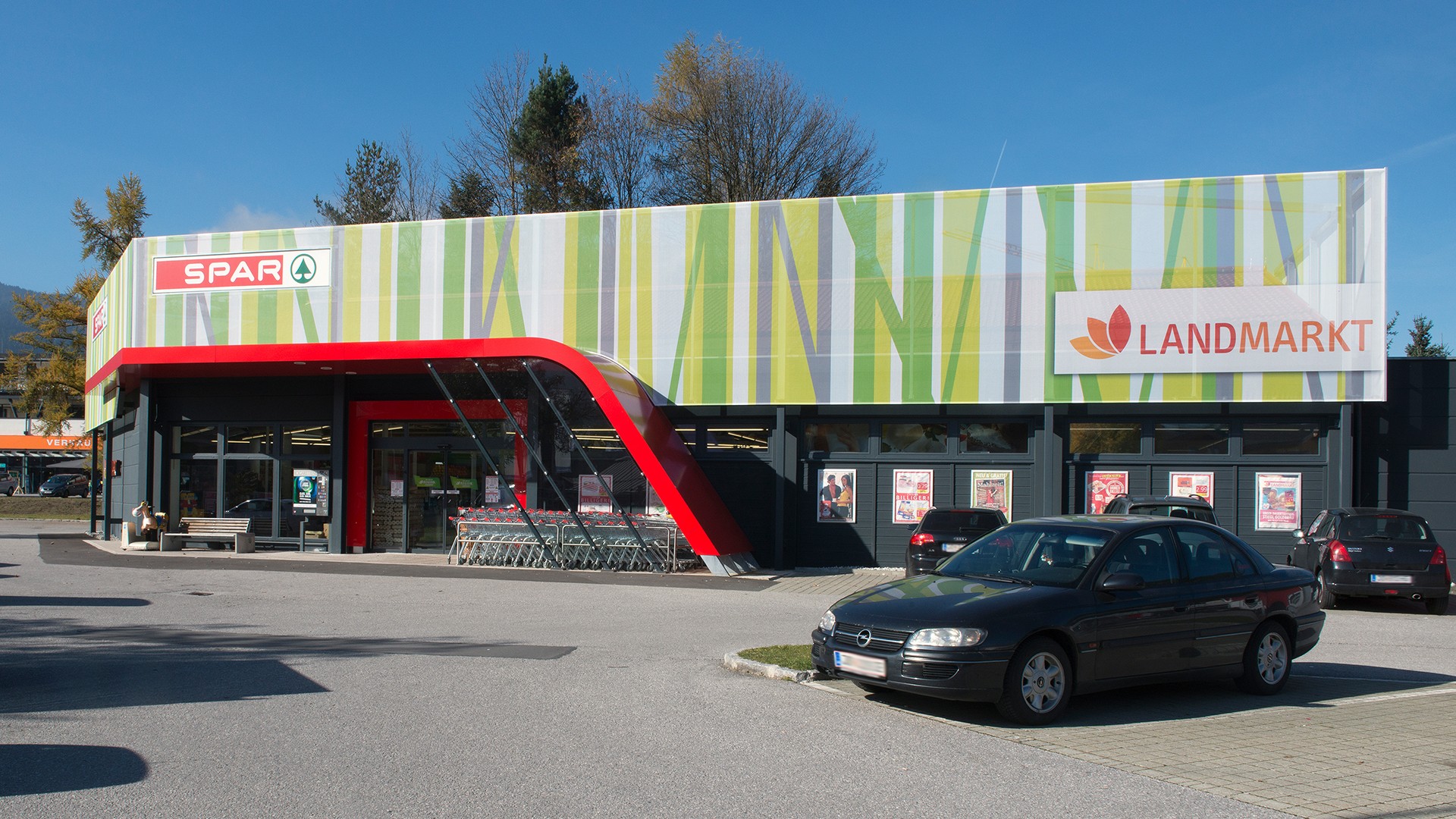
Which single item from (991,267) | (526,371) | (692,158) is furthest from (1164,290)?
(692,158)

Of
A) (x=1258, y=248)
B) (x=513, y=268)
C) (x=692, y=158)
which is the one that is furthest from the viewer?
(x=692, y=158)

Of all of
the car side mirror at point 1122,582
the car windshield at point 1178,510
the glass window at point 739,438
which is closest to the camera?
the car side mirror at point 1122,582

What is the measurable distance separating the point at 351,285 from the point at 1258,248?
57.1 ft

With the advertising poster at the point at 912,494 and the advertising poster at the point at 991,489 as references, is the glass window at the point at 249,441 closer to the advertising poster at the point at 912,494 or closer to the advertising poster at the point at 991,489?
the advertising poster at the point at 912,494

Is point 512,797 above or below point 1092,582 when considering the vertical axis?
below

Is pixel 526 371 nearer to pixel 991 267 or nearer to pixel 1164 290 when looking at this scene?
pixel 991 267

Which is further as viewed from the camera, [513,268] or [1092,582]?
Answer: [513,268]

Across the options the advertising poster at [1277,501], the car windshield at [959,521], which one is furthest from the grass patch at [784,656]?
the advertising poster at [1277,501]

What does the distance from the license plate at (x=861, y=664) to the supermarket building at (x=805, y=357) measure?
34.8ft

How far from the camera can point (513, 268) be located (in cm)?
2189

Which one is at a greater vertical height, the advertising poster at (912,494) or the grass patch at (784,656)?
the advertising poster at (912,494)

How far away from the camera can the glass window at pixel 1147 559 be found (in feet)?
26.3

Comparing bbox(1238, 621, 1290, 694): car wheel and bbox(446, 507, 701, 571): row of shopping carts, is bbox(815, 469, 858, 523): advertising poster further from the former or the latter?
bbox(1238, 621, 1290, 694): car wheel

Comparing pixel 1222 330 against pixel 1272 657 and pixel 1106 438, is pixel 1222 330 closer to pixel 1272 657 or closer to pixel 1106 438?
pixel 1106 438
